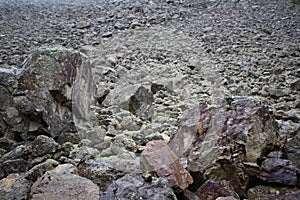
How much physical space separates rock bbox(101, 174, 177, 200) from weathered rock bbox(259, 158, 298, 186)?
2.08ft

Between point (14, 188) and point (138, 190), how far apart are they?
630 millimetres

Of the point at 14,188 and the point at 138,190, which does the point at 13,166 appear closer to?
the point at 14,188

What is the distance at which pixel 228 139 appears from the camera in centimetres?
206

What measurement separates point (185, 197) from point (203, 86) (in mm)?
2395

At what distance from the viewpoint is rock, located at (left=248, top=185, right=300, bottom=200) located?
1.77 m

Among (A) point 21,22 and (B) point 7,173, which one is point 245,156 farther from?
(A) point 21,22

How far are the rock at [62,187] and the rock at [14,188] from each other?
0.13 feet

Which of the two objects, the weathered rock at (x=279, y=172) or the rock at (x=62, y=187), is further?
the weathered rock at (x=279, y=172)

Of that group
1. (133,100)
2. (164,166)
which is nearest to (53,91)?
(133,100)

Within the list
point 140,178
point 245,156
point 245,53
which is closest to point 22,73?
point 140,178

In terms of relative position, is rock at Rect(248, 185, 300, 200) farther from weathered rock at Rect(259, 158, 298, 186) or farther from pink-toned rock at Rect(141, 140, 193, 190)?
pink-toned rock at Rect(141, 140, 193, 190)

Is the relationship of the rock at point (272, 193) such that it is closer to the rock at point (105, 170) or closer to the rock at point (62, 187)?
the rock at point (105, 170)

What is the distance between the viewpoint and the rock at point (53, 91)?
8.04ft

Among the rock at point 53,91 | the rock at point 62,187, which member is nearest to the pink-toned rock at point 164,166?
the rock at point 62,187
